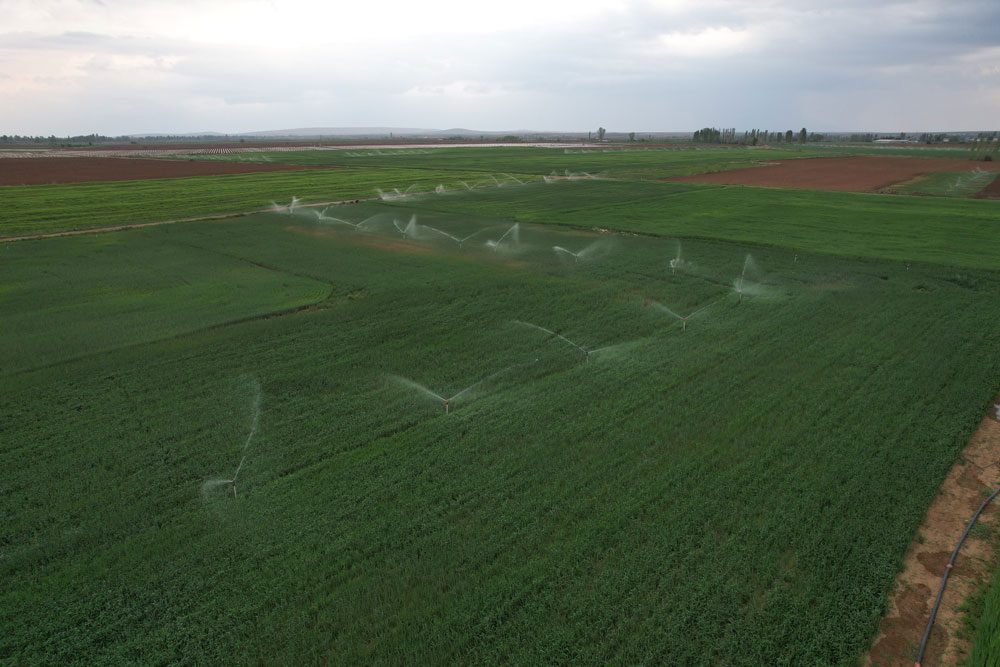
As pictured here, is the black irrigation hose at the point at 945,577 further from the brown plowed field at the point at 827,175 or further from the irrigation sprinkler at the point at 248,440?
the brown plowed field at the point at 827,175

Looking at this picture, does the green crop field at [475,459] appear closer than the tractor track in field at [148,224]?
Yes

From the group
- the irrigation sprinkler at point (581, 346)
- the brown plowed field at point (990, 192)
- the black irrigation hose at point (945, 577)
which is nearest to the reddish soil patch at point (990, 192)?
the brown plowed field at point (990, 192)

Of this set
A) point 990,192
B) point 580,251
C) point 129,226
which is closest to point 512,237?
point 580,251

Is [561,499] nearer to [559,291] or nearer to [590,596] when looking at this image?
[590,596]

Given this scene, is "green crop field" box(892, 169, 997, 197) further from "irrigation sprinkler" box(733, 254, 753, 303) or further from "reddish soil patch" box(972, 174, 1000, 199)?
"irrigation sprinkler" box(733, 254, 753, 303)

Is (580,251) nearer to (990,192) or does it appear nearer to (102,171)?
(990,192)

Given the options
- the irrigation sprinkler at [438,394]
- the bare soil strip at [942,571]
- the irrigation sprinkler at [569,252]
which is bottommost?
the bare soil strip at [942,571]

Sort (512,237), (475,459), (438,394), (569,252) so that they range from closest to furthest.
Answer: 1. (475,459)
2. (438,394)
3. (569,252)
4. (512,237)

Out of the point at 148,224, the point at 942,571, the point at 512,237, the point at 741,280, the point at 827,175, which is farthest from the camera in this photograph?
the point at 827,175
